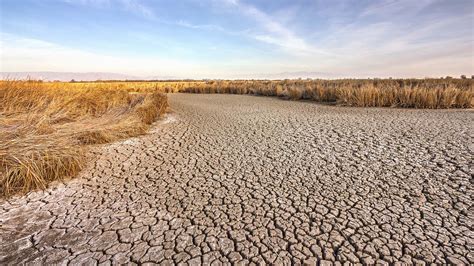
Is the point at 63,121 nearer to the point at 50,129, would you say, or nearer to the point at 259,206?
the point at 50,129

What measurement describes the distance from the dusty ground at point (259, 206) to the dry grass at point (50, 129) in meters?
0.25

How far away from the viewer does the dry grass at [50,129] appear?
114 inches

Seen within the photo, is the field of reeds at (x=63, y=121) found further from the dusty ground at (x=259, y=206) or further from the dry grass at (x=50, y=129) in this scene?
the dusty ground at (x=259, y=206)

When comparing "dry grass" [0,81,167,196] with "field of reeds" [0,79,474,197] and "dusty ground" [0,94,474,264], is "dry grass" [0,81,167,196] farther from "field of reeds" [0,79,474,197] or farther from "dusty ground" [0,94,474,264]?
"dusty ground" [0,94,474,264]

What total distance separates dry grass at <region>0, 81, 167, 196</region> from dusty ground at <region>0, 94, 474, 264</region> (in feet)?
0.84

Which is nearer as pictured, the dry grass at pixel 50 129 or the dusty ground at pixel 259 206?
the dusty ground at pixel 259 206

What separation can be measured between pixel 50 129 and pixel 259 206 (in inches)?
138

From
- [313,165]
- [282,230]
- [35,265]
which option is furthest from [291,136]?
[35,265]

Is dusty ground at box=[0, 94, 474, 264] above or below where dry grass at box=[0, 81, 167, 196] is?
below

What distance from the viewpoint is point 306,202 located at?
2.56 m

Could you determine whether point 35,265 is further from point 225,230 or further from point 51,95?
point 51,95

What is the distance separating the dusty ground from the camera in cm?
190

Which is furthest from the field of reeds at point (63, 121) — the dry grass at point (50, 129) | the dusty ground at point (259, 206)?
the dusty ground at point (259, 206)

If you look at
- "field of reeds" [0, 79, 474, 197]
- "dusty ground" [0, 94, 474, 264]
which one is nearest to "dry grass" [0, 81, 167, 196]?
"field of reeds" [0, 79, 474, 197]
